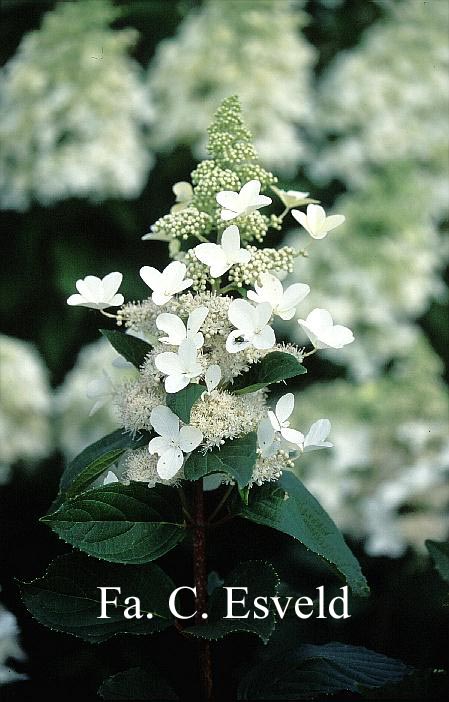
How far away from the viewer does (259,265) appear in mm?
705

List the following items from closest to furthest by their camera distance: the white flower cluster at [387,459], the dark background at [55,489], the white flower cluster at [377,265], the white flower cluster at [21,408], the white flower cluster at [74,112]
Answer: the dark background at [55,489], the white flower cluster at [387,459], the white flower cluster at [21,408], the white flower cluster at [74,112], the white flower cluster at [377,265]

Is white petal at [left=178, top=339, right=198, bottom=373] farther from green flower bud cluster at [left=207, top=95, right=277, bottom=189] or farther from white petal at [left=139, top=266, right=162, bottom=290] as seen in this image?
green flower bud cluster at [left=207, top=95, right=277, bottom=189]

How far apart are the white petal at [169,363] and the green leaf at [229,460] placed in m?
0.06

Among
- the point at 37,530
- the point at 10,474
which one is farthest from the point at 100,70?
the point at 37,530

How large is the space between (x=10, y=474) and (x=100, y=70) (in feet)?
3.46

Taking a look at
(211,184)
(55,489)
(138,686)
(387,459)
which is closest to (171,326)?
(211,184)

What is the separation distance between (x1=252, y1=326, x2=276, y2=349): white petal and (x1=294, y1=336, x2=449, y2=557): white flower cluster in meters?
0.86

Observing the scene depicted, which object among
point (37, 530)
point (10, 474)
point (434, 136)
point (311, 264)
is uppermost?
point (37, 530)

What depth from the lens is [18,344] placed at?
2.45m

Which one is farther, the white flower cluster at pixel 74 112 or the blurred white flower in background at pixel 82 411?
the white flower cluster at pixel 74 112

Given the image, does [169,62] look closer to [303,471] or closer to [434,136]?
[434,136]

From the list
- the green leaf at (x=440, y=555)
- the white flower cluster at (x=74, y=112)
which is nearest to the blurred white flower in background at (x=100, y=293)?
the green leaf at (x=440, y=555)

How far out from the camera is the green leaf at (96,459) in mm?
715

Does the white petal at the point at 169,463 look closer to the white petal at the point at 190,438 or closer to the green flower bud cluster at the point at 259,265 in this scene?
the white petal at the point at 190,438
